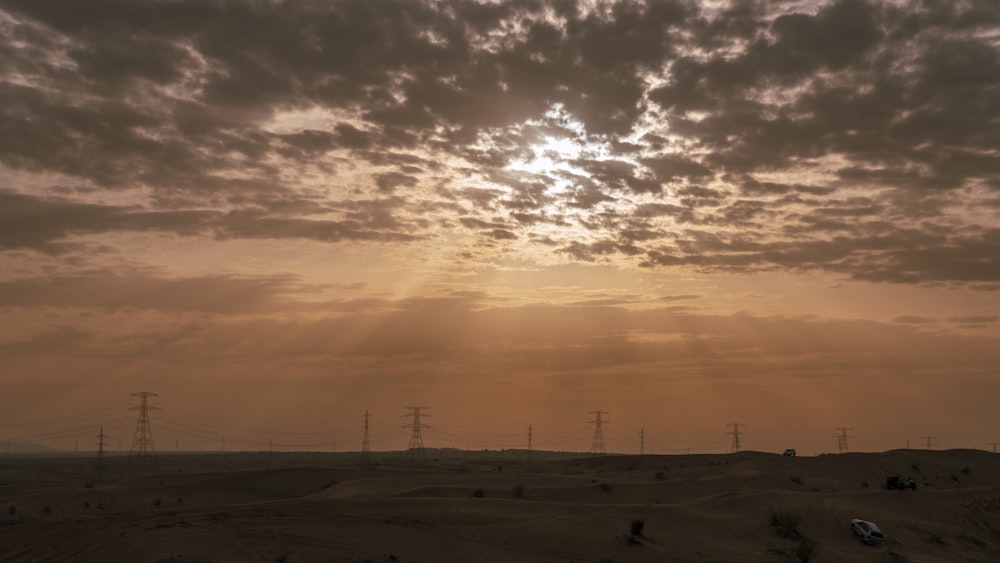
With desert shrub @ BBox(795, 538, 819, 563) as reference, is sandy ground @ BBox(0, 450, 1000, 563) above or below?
above

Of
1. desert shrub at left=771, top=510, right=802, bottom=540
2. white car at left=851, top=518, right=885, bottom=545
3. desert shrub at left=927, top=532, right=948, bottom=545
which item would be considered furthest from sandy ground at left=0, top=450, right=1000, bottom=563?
white car at left=851, top=518, right=885, bottom=545

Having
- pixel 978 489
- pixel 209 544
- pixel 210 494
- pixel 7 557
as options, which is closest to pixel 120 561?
pixel 209 544

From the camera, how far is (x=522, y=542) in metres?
53.2

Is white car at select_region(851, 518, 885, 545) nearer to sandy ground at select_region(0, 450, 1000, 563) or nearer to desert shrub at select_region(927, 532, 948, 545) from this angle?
sandy ground at select_region(0, 450, 1000, 563)

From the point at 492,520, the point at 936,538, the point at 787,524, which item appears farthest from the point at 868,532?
the point at 492,520

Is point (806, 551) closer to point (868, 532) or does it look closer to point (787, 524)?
point (787, 524)

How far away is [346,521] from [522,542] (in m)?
11.8

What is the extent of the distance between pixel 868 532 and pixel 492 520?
2985 centimetres

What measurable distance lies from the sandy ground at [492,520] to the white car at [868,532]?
1061 mm

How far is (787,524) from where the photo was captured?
62812mm

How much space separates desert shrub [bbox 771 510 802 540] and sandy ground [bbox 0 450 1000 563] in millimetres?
618

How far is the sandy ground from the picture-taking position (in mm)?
47469

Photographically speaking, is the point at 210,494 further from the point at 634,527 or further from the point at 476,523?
the point at 634,527

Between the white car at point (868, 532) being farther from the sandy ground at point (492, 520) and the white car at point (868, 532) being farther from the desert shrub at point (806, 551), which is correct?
the desert shrub at point (806, 551)
